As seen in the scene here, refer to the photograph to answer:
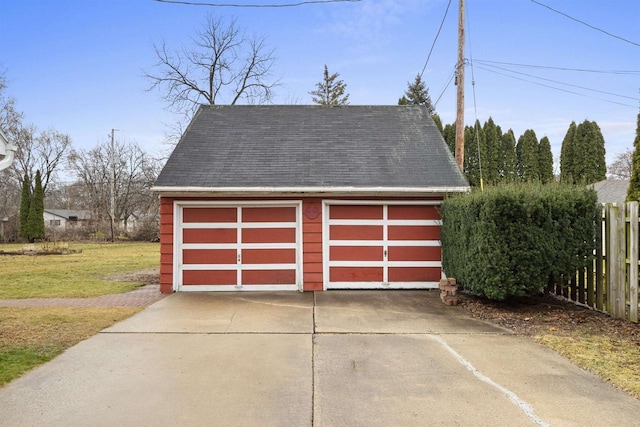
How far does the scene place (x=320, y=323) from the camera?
640 cm

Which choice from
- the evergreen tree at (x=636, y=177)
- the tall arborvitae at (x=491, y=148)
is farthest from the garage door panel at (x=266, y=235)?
the tall arborvitae at (x=491, y=148)

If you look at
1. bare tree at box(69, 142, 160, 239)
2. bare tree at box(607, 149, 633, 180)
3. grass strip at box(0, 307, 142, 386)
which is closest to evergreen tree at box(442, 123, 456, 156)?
grass strip at box(0, 307, 142, 386)

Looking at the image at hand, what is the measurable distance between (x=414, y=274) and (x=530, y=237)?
124 inches

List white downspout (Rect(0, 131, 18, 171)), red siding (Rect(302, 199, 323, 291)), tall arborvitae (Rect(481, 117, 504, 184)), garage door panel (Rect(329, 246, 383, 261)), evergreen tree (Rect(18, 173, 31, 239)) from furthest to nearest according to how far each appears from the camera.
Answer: evergreen tree (Rect(18, 173, 31, 239)) → tall arborvitae (Rect(481, 117, 504, 184)) → garage door panel (Rect(329, 246, 383, 261)) → red siding (Rect(302, 199, 323, 291)) → white downspout (Rect(0, 131, 18, 171))

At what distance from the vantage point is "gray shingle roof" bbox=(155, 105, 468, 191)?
29.6 feet

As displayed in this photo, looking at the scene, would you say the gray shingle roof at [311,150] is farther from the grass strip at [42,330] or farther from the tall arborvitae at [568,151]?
the tall arborvitae at [568,151]

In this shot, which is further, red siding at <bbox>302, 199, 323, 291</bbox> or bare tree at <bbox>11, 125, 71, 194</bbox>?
bare tree at <bbox>11, 125, 71, 194</bbox>

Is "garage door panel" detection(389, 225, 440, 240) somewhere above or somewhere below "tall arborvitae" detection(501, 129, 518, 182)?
below

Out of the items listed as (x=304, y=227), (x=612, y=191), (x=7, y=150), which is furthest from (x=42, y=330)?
(x=612, y=191)

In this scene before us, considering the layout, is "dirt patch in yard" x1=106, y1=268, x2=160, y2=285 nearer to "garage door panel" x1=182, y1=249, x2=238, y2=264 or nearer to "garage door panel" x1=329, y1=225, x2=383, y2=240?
"garage door panel" x1=182, y1=249, x2=238, y2=264

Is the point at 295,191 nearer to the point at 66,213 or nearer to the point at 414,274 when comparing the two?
the point at 414,274

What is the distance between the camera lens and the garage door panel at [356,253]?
30.7 ft

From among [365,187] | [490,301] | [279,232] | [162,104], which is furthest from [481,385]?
[162,104]

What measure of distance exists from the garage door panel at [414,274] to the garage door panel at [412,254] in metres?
0.22
